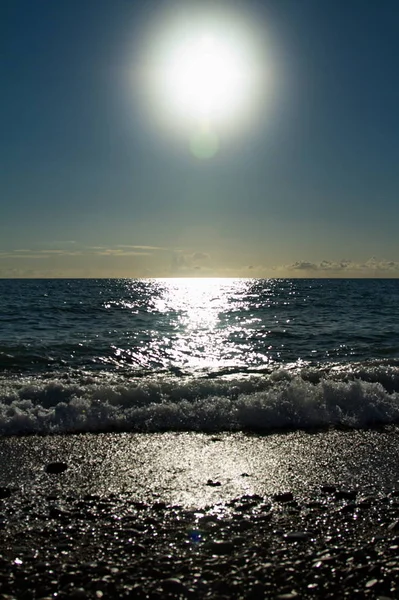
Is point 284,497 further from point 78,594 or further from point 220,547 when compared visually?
point 78,594

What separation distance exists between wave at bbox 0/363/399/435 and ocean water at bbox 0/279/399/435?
2 cm

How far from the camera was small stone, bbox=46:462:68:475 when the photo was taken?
6934 millimetres

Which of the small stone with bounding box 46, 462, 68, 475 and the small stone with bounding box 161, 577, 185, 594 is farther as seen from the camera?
the small stone with bounding box 46, 462, 68, 475

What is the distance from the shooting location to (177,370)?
51.4 ft

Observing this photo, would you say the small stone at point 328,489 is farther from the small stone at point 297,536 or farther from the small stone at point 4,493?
the small stone at point 4,493

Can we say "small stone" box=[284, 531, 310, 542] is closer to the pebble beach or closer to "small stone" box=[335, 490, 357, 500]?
the pebble beach

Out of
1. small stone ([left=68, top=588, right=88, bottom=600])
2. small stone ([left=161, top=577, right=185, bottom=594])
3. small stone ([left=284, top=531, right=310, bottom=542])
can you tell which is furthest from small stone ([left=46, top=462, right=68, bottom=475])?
small stone ([left=284, top=531, right=310, bottom=542])

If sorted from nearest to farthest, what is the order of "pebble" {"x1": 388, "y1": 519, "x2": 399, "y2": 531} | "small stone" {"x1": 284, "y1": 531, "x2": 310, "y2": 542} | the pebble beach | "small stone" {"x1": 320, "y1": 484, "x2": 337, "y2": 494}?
the pebble beach → "small stone" {"x1": 284, "y1": 531, "x2": 310, "y2": 542} → "pebble" {"x1": 388, "y1": 519, "x2": 399, "y2": 531} → "small stone" {"x1": 320, "y1": 484, "x2": 337, "y2": 494}

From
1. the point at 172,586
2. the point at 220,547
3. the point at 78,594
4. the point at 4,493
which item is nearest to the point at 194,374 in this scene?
the point at 4,493

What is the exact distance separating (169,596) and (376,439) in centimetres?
604

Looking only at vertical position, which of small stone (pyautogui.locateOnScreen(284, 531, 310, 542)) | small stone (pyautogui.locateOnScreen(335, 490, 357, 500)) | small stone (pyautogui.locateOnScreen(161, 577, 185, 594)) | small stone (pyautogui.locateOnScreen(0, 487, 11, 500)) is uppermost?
small stone (pyautogui.locateOnScreen(284, 531, 310, 542))

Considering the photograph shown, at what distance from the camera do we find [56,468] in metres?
7.05

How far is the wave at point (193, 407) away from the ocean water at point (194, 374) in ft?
0.08

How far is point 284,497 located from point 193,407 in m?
4.27
